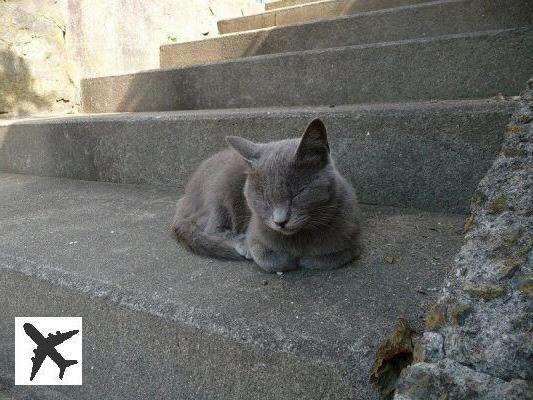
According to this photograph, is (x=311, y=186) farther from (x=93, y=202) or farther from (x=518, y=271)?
(x=93, y=202)

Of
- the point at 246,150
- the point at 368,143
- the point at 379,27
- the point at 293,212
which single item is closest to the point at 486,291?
the point at 293,212

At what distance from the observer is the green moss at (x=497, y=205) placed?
0.89 meters

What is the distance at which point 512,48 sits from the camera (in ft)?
6.77

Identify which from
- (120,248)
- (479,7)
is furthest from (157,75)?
(479,7)

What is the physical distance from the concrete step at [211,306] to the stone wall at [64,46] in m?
2.20

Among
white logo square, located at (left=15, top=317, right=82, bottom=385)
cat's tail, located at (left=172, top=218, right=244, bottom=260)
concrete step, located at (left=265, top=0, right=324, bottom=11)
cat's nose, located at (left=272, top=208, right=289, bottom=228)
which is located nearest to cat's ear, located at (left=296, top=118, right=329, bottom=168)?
cat's nose, located at (left=272, top=208, right=289, bottom=228)

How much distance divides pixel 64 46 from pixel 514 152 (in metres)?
3.96

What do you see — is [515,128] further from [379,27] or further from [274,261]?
[379,27]

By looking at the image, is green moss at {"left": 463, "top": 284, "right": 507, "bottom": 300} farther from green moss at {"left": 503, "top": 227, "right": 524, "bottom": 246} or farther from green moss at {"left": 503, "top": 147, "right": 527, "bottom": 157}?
green moss at {"left": 503, "top": 147, "right": 527, "bottom": 157}

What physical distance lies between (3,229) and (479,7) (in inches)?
113

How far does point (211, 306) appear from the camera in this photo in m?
1.30

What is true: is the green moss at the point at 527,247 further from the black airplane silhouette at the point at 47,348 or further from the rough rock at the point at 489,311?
the black airplane silhouette at the point at 47,348

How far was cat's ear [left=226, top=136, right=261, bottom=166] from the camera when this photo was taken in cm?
151

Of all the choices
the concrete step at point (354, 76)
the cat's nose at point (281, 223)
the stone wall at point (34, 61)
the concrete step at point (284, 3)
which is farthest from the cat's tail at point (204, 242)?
the concrete step at point (284, 3)
